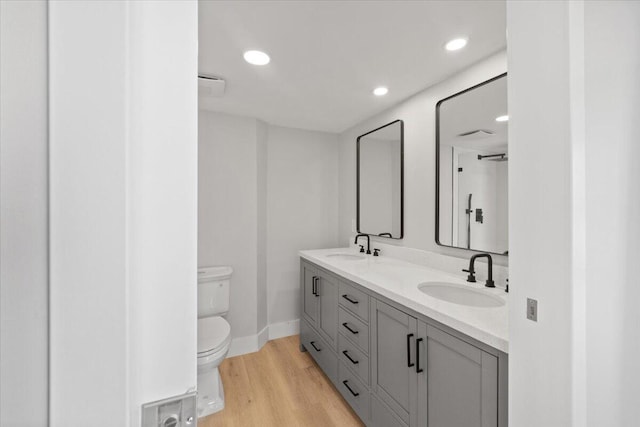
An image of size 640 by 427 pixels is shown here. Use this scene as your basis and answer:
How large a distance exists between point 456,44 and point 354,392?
2136 millimetres

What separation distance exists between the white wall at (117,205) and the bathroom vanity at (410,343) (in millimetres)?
1095

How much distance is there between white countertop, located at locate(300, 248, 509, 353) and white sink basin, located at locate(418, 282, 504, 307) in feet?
0.10

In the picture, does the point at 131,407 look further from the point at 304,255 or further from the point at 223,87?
the point at 304,255

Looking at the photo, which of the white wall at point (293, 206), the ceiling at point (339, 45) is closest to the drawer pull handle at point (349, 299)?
the white wall at point (293, 206)

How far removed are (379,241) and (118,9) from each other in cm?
248

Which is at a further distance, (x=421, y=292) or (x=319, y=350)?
(x=319, y=350)

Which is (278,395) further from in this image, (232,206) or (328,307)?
(232,206)

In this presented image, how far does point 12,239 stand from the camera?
11.0 inches

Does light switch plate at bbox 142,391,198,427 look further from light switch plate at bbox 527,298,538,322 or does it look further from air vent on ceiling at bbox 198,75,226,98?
air vent on ceiling at bbox 198,75,226,98

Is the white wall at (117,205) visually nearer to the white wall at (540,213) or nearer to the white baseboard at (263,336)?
the white wall at (540,213)

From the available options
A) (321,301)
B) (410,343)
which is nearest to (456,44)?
(410,343)

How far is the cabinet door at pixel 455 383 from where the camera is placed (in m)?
1.03

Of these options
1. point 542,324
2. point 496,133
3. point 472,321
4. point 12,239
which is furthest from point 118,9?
point 496,133

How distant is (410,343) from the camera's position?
1358mm
